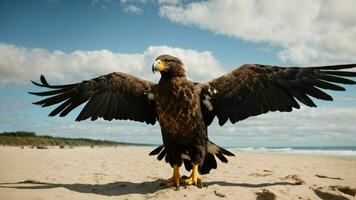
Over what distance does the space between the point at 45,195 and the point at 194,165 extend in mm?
2409

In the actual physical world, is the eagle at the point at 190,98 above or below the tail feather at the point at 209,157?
above

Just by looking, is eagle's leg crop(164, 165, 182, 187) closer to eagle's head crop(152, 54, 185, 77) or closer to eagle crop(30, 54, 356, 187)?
eagle crop(30, 54, 356, 187)

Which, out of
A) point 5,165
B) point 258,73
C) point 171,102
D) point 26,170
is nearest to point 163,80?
point 171,102

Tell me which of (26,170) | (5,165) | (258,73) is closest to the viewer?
(258,73)

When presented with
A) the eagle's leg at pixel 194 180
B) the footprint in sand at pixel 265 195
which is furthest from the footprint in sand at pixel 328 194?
the eagle's leg at pixel 194 180

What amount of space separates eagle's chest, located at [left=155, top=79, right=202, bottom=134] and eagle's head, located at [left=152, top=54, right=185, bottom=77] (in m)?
0.19

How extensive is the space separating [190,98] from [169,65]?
61 centimetres

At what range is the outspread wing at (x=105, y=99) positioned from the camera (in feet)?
23.2

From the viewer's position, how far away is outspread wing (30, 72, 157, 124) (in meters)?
7.06

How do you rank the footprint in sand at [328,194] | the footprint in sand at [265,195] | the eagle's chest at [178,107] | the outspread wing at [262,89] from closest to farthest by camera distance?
the footprint in sand at [265,195], the footprint in sand at [328,194], the eagle's chest at [178,107], the outspread wing at [262,89]

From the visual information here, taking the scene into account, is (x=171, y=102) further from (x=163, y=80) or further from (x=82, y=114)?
(x=82, y=114)

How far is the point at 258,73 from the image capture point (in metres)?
6.41

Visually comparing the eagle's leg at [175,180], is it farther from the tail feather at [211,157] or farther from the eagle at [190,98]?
the tail feather at [211,157]

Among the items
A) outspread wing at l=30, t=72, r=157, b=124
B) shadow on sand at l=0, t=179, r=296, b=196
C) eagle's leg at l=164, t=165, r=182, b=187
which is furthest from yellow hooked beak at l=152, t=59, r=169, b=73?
shadow on sand at l=0, t=179, r=296, b=196
